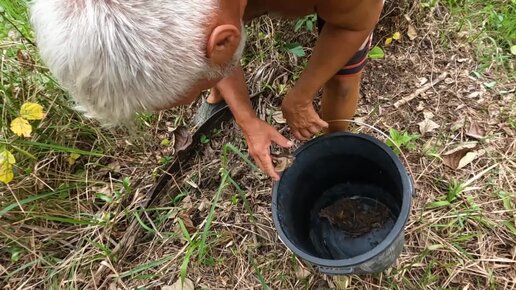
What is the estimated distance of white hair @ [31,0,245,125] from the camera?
41.0 inches

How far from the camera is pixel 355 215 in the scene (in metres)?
1.94

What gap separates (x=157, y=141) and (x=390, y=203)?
95cm

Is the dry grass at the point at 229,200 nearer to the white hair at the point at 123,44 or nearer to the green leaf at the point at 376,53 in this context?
the green leaf at the point at 376,53

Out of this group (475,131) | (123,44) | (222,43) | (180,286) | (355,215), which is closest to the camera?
(123,44)

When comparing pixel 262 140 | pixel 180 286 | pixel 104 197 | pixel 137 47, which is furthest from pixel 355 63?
pixel 104 197

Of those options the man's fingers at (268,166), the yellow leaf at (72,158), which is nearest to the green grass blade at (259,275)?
the man's fingers at (268,166)

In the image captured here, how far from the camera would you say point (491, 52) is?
2250 mm

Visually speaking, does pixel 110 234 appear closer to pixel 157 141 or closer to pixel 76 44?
pixel 157 141

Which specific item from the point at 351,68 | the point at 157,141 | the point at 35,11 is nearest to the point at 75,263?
the point at 157,141

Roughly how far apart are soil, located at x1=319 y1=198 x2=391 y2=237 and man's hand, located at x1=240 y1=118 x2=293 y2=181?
0.42 meters

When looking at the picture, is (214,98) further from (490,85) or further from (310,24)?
(490,85)

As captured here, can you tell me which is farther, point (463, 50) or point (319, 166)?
point (463, 50)

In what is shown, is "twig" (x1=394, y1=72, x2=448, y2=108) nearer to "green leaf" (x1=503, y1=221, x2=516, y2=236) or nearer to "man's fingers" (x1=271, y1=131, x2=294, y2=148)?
"green leaf" (x1=503, y1=221, x2=516, y2=236)

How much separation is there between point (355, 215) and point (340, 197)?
0.28 feet
